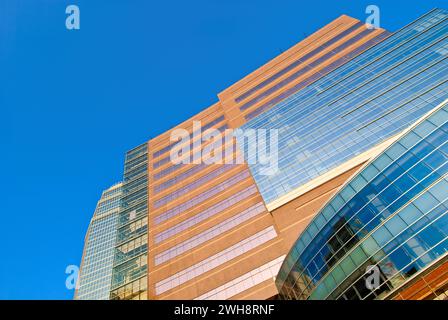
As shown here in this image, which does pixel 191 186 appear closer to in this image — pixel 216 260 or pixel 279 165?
pixel 279 165

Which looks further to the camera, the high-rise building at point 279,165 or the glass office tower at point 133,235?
the glass office tower at point 133,235

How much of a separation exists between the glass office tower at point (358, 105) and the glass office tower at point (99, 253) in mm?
65123

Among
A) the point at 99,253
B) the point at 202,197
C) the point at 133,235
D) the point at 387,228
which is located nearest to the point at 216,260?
the point at 202,197

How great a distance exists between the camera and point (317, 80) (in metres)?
52.5

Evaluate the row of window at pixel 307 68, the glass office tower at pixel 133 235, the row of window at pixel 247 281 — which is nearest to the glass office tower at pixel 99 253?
the glass office tower at pixel 133 235

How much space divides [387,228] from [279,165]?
865 inches

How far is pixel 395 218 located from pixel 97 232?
373 ft

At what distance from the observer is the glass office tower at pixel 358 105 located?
37.1 metres

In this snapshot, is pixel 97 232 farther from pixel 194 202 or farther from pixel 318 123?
pixel 318 123

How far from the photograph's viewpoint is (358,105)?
140ft

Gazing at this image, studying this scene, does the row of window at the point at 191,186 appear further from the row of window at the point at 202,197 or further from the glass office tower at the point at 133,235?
the glass office tower at the point at 133,235

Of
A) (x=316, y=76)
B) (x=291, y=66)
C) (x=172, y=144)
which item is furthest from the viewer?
(x=172, y=144)

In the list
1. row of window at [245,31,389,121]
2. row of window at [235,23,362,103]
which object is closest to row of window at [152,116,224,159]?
row of window at [235,23,362,103]

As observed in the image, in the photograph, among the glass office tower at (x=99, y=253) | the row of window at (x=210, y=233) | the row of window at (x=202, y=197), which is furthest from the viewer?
the glass office tower at (x=99, y=253)
